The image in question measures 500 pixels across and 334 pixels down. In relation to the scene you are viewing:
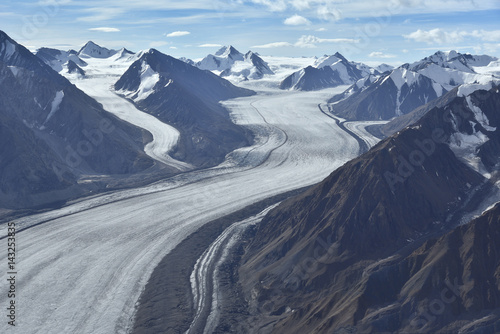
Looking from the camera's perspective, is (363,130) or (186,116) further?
(363,130)

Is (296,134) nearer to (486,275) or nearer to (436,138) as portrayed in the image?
(436,138)

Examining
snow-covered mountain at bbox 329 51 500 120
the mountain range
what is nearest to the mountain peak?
the mountain range

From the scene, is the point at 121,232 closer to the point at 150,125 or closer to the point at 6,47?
the point at 150,125

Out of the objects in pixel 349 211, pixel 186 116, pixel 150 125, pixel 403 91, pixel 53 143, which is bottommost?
pixel 349 211

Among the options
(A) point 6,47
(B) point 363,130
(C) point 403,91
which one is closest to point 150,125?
(A) point 6,47

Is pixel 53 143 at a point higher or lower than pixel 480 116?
higher

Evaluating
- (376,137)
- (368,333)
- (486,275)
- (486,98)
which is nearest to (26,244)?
(368,333)

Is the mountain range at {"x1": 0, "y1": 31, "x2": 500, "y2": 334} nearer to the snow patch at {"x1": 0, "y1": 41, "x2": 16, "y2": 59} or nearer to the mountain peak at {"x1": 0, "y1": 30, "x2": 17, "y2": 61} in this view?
the mountain peak at {"x1": 0, "y1": 30, "x2": 17, "y2": 61}
